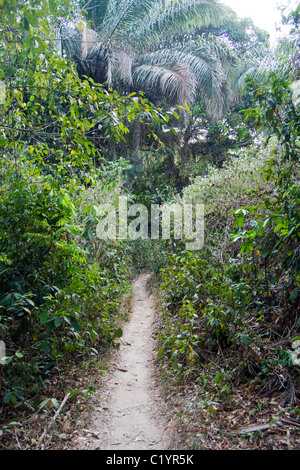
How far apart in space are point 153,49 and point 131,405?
11.7 meters

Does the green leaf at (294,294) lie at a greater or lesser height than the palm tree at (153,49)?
lesser

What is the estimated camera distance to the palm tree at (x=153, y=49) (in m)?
9.55

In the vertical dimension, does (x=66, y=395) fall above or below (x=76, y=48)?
below

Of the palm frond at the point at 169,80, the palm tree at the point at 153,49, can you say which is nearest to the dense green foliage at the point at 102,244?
the palm frond at the point at 169,80

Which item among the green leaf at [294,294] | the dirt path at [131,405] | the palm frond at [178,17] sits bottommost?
the dirt path at [131,405]

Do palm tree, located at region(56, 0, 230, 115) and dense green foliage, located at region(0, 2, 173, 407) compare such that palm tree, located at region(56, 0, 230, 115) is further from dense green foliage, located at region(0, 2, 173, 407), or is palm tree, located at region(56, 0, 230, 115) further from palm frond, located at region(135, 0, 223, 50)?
dense green foliage, located at region(0, 2, 173, 407)

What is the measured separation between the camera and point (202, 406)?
10.1 feet

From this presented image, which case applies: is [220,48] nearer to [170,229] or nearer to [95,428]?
[170,229]

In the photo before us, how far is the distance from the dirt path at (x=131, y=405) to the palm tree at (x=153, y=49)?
753 cm

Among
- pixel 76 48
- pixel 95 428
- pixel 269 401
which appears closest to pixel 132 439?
pixel 95 428

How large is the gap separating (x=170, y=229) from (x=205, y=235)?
242cm

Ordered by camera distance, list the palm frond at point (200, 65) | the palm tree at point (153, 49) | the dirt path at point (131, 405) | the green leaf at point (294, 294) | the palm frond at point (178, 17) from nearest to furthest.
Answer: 1. the dirt path at point (131, 405)
2. the green leaf at point (294, 294)
3. the palm tree at point (153, 49)
4. the palm frond at point (178, 17)
5. the palm frond at point (200, 65)

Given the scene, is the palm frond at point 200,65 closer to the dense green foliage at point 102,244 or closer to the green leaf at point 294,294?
the dense green foliage at point 102,244

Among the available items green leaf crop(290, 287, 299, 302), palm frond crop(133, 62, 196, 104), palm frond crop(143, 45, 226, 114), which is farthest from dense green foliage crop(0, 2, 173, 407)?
palm frond crop(143, 45, 226, 114)
